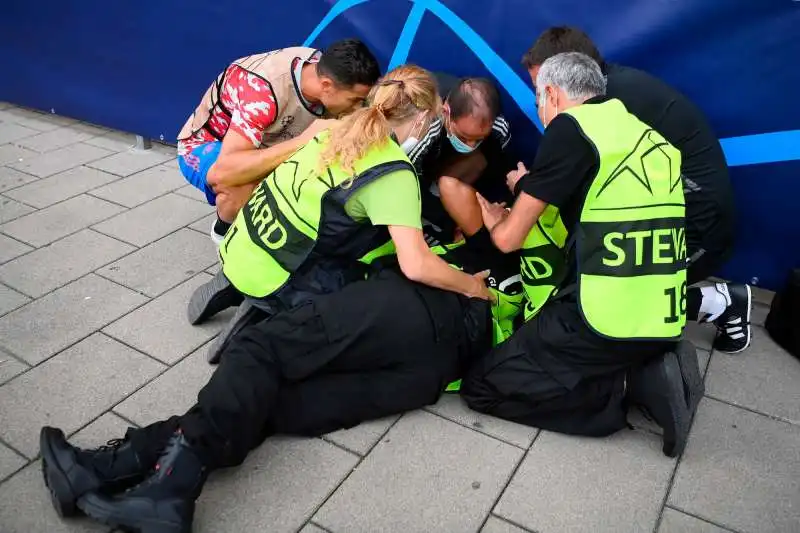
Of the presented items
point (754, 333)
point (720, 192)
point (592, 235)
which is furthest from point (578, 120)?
point (754, 333)

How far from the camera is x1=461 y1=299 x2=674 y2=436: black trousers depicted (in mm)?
2297

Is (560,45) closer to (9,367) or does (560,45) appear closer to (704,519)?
(704,519)

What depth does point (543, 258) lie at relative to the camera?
8.64 feet

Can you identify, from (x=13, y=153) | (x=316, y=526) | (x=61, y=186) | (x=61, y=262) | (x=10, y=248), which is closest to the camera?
(x=316, y=526)

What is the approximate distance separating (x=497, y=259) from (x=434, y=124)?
67 centimetres

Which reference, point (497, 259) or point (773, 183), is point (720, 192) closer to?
point (773, 183)

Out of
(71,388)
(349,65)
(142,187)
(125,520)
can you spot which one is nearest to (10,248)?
(142,187)

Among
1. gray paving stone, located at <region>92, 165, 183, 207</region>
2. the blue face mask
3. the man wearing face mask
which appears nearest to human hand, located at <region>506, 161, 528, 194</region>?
the man wearing face mask

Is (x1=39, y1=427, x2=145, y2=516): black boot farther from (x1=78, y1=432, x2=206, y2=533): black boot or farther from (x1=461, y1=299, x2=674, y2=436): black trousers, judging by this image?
(x1=461, y1=299, x2=674, y2=436): black trousers

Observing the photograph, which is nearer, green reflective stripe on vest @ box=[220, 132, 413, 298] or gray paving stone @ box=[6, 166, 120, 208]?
green reflective stripe on vest @ box=[220, 132, 413, 298]

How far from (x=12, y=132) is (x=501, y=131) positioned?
4.06 meters

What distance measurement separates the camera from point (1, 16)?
5230 mm

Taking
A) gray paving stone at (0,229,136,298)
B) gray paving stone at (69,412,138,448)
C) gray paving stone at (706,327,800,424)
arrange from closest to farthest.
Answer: gray paving stone at (69,412,138,448) → gray paving stone at (706,327,800,424) → gray paving stone at (0,229,136,298)

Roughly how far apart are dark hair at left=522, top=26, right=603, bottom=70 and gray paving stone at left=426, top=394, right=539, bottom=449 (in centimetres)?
135
